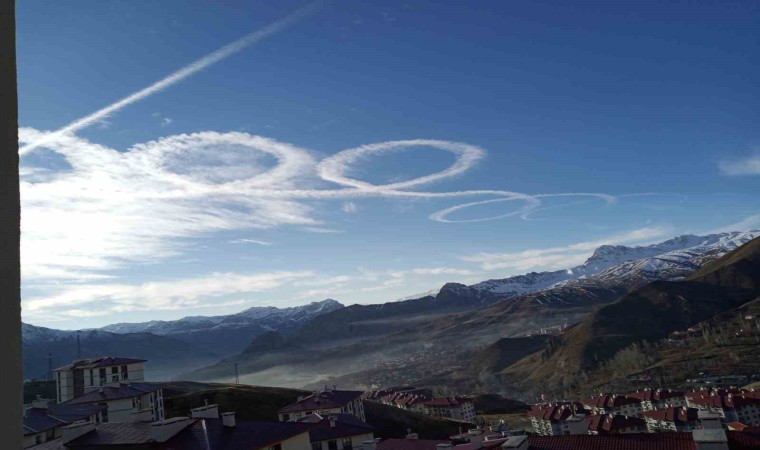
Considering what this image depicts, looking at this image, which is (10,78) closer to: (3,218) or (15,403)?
(3,218)

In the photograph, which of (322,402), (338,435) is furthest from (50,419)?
(322,402)

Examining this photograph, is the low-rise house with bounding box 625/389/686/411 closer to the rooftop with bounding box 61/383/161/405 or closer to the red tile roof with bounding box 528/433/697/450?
the rooftop with bounding box 61/383/161/405

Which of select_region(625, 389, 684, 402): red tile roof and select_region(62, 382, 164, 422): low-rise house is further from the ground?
select_region(62, 382, 164, 422): low-rise house

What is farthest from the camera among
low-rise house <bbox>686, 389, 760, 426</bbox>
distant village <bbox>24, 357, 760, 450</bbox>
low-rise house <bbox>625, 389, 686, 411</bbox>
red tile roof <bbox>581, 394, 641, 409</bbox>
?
low-rise house <bbox>625, 389, 686, 411</bbox>

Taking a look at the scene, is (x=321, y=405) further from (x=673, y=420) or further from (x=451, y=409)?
(x=451, y=409)

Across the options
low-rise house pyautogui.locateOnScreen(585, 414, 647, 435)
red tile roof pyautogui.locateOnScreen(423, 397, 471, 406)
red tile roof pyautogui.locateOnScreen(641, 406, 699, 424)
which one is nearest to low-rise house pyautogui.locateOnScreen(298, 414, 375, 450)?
low-rise house pyautogui.locateOnScreen(585, 414, 647, 435)

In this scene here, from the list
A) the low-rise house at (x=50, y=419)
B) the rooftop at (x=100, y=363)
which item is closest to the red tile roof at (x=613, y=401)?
the rooftop at (x=100, y=363)

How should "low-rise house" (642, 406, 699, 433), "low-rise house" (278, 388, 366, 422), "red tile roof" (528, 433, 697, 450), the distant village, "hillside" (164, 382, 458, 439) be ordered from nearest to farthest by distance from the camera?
the distant village, "red tile roof" (528, 433, 697, 450), "low-rise house" (278, 388, 366, 422), "hillside" (164, 382, 458, 439), "low-rise house" (642, 406, 699, 433)
